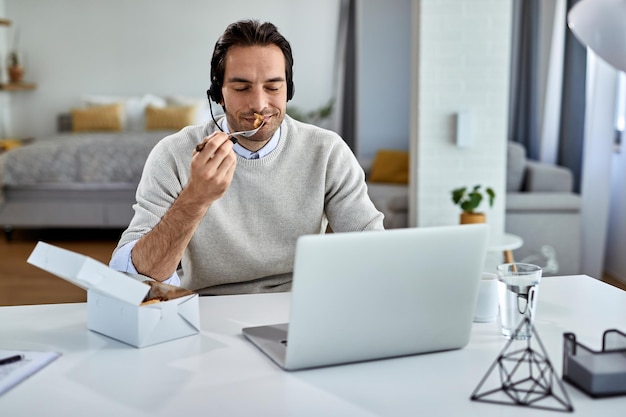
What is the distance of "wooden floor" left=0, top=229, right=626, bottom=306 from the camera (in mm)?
4117

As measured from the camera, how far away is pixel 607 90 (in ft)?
13.4

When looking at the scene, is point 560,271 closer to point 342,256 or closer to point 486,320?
point 486,320

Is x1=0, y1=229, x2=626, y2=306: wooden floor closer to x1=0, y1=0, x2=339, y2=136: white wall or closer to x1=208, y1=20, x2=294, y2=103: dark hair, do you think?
x1=0, y1=0, x2=339, y2=136: white wall

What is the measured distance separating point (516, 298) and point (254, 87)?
85 centimetres

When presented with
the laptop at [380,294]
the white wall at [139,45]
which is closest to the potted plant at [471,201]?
the laptop at [380,294]

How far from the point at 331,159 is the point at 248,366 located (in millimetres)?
870

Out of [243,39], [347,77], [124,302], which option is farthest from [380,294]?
[347,77]

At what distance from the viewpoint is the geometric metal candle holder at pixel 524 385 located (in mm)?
1058

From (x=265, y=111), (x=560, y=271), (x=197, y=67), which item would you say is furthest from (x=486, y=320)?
(x=197, y=67)

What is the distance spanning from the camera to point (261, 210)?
6.32 feet

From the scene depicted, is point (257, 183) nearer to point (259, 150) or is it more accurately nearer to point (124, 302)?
point (259, 150)

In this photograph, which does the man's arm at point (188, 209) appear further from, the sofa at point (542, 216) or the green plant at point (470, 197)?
the sofa at point (542, 216)

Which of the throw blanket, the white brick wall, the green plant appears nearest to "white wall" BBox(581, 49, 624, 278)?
the white brick wall

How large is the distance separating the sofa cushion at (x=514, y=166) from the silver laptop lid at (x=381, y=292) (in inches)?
121
